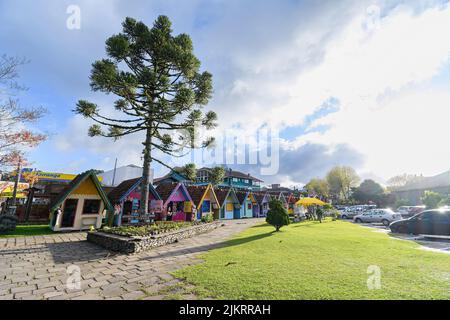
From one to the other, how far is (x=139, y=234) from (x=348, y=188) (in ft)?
236

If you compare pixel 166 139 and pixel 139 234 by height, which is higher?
pixel 166 139

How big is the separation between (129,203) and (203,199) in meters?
9.37

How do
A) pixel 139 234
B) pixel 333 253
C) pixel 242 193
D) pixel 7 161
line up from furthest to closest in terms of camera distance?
1. pixel 242 193
2. pixel 7 161
3. pixel 139 234
4. pixel 333 253

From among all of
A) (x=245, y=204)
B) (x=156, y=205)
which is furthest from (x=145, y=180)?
(x=245, y=204)

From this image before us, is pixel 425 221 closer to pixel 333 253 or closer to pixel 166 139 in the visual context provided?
pixel 333 253

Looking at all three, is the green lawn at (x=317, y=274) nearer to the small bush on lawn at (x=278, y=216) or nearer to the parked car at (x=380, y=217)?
the small bush on lawn at (x=278, y=216)

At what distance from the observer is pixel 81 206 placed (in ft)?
52.5

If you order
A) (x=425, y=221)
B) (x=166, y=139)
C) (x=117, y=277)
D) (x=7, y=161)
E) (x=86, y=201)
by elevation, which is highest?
(x=166, y=139)

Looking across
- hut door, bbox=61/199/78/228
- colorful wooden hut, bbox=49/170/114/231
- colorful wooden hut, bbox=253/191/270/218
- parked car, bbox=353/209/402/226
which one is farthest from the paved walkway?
colorful wooden hut, bbox=253/191/270/218

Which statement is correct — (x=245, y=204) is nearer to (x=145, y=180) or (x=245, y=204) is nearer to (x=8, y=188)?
(x=145, y=180)

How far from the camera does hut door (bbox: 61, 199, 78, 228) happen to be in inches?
612

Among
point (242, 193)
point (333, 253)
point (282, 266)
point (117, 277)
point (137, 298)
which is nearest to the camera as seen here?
point (137, 298)

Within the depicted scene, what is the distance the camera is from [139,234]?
10180 mm

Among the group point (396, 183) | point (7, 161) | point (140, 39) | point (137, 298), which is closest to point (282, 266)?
point (137, 298)
